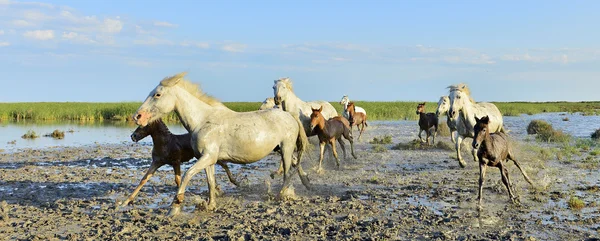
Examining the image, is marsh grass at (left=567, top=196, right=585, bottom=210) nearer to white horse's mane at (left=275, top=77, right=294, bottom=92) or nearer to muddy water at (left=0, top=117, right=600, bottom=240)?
muddy water at (left=0, top=117, right=600, bottom=240)

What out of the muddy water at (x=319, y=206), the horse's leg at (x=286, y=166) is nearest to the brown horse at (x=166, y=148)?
the muddy water at (x=319, y=206)

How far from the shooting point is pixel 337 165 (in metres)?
13.6

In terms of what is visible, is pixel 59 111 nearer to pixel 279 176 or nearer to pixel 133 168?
pixel 133 168

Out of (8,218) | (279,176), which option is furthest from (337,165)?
(8,218)

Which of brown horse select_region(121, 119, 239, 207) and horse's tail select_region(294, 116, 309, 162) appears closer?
brown horse select_region(121, 119, 239, 207)

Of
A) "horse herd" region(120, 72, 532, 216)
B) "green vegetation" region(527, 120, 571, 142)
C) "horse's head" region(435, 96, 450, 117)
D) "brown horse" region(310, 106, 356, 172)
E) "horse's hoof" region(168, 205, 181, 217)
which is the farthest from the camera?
"green vegetation" region(527, 120, 571, 142)

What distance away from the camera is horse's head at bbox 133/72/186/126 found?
24.2ft

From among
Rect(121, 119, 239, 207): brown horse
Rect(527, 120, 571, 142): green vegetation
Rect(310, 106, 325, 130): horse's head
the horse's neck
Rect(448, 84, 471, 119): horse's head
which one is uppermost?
Rect(448, 84, 471, 119): horse's head

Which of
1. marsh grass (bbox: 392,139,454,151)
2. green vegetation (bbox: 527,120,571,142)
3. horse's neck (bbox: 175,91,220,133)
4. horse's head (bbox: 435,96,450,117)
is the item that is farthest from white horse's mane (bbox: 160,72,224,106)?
green vegetation (bbox: 527,120,571,142)

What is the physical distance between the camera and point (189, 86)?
314 inches

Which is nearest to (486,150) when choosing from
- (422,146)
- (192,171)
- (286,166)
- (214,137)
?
(286,166)

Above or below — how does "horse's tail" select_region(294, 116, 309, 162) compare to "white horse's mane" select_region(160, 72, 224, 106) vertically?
below

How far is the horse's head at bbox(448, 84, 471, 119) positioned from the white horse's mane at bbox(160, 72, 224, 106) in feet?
20.5

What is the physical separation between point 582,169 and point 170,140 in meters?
10.5
